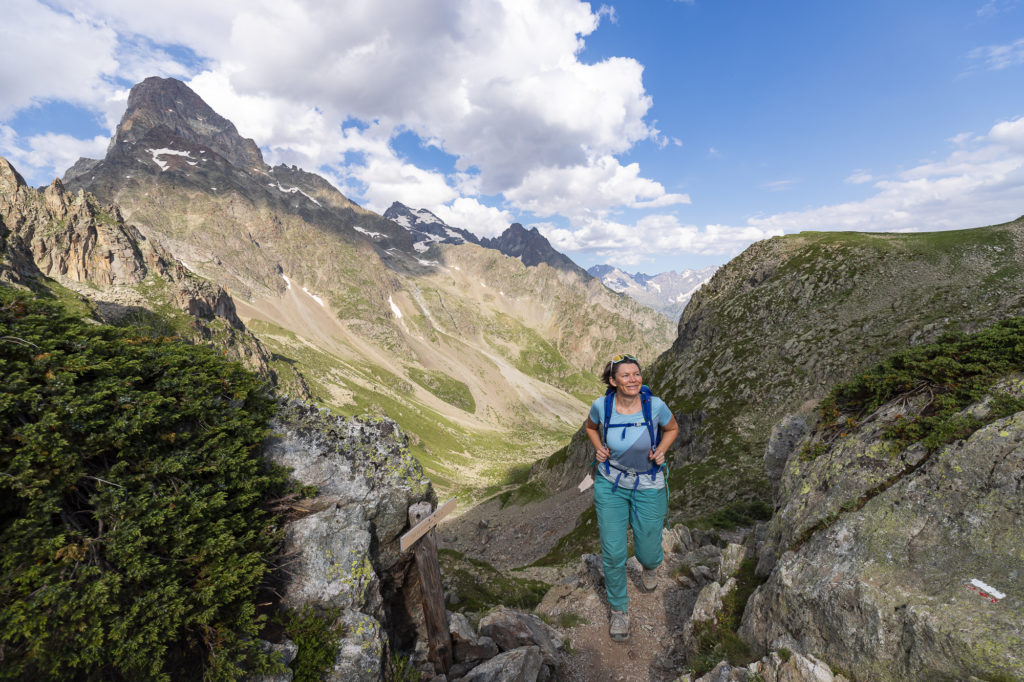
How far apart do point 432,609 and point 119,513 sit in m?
5.78

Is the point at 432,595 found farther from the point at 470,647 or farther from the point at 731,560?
the point at 731,560

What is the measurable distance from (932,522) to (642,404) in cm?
441

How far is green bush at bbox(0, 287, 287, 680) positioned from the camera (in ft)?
15.1

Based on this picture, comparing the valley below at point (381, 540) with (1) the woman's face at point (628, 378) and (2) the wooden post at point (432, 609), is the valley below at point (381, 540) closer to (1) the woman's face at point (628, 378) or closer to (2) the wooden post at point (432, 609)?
(2) the wooden post at point (432, 609)

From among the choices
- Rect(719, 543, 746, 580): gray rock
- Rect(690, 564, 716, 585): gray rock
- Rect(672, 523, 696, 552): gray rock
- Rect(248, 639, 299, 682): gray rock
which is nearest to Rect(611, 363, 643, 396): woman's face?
Rect(719, 543, 746, 580): gray rock

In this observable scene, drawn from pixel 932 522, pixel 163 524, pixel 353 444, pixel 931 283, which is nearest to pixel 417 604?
pixel 353 444

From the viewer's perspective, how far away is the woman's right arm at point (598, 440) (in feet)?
28.1

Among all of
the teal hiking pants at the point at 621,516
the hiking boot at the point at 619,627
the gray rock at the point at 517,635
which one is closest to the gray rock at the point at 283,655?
the gray rock at the point at 517,635

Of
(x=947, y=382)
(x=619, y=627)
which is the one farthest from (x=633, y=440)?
(x=947, y=382)

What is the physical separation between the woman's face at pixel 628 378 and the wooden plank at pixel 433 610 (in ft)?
16.0

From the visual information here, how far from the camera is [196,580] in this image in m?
5.77

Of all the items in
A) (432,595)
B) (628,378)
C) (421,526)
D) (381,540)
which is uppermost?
(628,378)

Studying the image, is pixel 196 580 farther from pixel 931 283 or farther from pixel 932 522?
pixel 931 283

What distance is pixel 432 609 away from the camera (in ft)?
27.7
